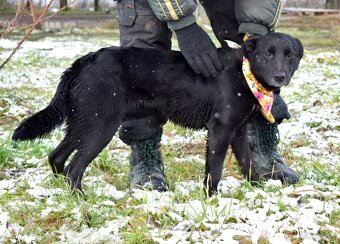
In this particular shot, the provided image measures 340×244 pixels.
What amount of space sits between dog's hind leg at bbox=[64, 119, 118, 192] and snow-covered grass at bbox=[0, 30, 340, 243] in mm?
91

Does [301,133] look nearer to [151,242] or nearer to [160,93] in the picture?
[160,93]

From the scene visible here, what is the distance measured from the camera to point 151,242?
8.14 feet

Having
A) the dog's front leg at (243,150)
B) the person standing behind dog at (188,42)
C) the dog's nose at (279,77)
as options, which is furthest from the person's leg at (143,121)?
the dog's nose at (279,77)

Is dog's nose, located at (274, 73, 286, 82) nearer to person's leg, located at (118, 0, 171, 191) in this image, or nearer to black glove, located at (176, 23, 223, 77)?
black glove, located at (176, 23, 223, 77)

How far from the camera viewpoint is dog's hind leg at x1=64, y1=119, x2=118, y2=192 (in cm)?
326

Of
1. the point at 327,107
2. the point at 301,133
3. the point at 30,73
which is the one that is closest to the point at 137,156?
the point at 301,133

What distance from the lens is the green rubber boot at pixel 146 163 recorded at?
3.60 metres

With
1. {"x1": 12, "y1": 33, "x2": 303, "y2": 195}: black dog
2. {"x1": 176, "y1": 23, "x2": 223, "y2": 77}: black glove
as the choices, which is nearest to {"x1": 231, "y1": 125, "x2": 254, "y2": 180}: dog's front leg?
{"x1": 12, "y1": 33, "x2": 303, "y2": 195}: black dog

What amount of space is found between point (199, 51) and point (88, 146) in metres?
0.88

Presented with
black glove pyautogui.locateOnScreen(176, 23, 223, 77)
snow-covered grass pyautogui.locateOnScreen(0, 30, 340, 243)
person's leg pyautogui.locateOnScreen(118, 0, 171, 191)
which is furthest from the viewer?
person's leg pyautogui.locateOnScreen(118, 0, 171, 191)

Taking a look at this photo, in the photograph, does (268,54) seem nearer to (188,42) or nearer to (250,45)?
(250,45)

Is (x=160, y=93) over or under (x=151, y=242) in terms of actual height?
over

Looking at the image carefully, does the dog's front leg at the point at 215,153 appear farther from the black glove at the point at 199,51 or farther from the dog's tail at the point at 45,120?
the dog's tail at the point at 45,120

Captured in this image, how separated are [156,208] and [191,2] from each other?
4.16ft
